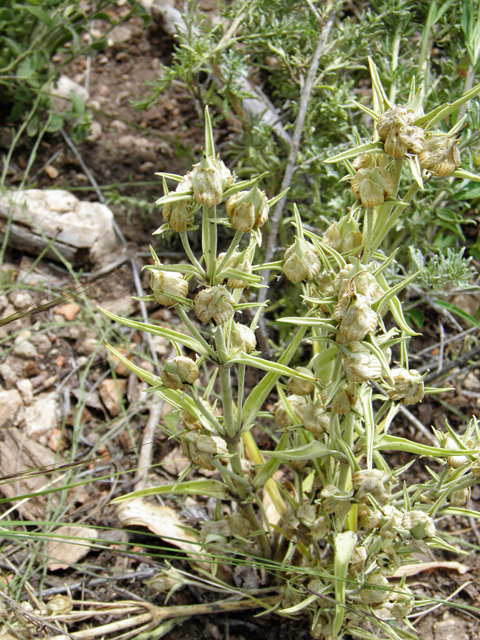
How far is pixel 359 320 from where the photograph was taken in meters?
1.16

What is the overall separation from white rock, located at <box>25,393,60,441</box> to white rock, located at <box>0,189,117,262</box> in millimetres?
851

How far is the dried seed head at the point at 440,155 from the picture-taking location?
1.24 metres

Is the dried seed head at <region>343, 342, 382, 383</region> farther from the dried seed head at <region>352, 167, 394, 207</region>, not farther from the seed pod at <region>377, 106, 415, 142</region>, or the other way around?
the seed pod at <region>377, 106, 415, 142</region>

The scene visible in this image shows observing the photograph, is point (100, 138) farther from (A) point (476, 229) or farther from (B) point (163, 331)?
(B) point (163, 331)

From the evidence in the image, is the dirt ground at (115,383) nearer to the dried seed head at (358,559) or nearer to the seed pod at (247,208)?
the dried seed head at (358,559)

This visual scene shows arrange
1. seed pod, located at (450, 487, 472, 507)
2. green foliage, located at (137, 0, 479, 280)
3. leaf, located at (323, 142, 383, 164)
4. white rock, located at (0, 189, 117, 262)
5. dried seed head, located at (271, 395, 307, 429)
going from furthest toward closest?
white rock, located at (0, 189, 117, 262) < green foliage, located at (137, 0, 479, 280) < dried seed head, located at (271, 395, 307, 429) < seed pod, located at (450, 487, 472, 507) < leaf, located at (323, 142, 383, 164)

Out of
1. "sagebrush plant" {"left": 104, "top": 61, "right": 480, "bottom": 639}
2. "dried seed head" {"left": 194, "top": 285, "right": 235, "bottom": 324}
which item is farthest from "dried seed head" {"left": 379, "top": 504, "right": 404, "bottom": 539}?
"dried seed head" {"left": 194, "top": 285, "right": 235, "bottom": 324}

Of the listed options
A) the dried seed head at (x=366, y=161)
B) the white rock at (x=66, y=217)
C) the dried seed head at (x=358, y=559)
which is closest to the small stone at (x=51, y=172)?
the white rock at (x=66, y=217)

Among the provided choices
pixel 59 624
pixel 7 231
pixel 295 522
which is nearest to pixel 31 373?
pixel 7 231

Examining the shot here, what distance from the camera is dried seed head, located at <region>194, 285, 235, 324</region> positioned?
120 cm

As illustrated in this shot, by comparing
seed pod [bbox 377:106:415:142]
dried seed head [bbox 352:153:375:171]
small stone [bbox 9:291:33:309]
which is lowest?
small stone [bbox 9:291:33:309]

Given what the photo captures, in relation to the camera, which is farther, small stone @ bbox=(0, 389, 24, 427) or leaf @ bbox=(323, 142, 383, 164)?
small stone @ bbox=(0, 389, 24, 427)

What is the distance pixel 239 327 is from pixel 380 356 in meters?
0.40

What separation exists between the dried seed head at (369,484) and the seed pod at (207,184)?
82 centimetres
